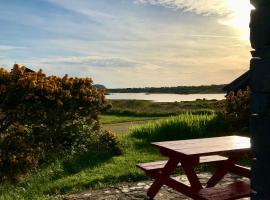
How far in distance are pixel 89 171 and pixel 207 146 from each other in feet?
13.2

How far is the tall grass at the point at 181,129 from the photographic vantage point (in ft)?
51.1

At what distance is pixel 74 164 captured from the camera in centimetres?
1089

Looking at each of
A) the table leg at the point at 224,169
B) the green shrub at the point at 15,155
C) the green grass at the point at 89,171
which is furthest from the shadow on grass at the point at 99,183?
the table leg at the point at 224,169

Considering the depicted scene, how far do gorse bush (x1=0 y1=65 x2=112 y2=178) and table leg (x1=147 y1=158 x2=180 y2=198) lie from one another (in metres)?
3.06

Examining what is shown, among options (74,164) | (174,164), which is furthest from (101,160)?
(174,164)

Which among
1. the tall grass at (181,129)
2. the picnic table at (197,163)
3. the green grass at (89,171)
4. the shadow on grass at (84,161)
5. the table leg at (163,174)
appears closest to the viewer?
the picnic table at (197,163)

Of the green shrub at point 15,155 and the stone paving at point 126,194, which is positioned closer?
the stone paving at point 126,194

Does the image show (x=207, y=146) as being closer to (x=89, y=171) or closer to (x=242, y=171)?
(x=242, y=171)

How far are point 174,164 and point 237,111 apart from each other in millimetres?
8871

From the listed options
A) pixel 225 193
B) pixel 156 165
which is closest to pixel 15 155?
pixel 156 165

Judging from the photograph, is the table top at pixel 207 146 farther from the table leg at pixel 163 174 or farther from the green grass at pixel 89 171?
the green grass at pixel 89 171

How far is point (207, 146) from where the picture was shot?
7109 mm

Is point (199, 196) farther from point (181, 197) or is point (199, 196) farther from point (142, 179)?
point (142, 179)

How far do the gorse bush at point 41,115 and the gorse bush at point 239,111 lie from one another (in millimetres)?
4726
